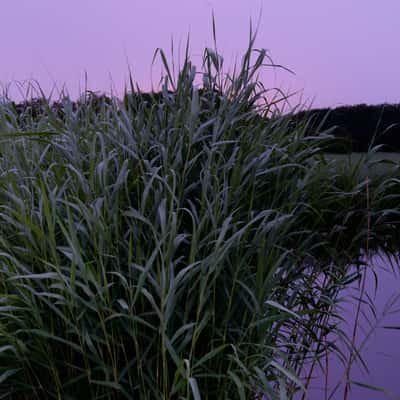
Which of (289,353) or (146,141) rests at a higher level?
(146,141)

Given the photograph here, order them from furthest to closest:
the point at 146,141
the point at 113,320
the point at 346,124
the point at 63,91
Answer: the point at 346,124
the point at 63,91
the point at 146,141
the point at 113,320

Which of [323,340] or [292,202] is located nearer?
[292,202]

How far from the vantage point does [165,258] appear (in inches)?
57.5

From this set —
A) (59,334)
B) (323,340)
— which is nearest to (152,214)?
(59,334)

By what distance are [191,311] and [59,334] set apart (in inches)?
15.4

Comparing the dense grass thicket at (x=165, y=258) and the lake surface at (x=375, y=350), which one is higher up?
the dense grass thicket at (x=165, y=258)

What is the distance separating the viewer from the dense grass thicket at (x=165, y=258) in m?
1.48

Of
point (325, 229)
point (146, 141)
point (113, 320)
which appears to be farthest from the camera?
point (325, 229)

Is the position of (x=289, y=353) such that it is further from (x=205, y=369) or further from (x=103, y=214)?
(x=103, y=214)

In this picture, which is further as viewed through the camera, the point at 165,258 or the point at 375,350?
the point at 375,350

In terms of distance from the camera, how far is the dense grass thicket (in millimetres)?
1480

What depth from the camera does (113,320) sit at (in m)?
1.56

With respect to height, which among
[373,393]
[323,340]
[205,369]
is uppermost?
[205,369]

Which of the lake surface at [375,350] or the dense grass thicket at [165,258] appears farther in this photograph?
the lake surface at [375,350]
